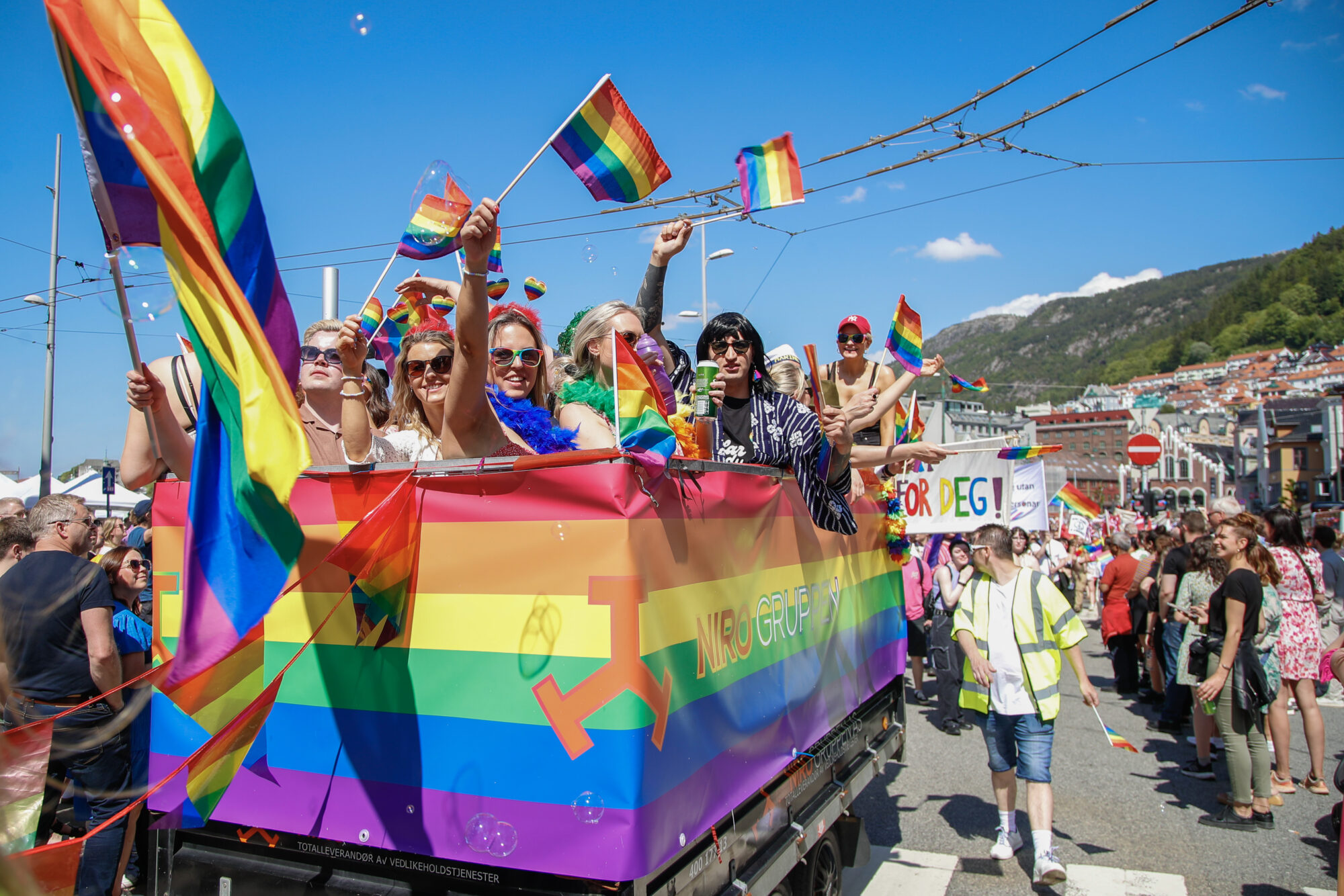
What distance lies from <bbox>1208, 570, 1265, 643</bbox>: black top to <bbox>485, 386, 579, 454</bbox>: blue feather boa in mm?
5182

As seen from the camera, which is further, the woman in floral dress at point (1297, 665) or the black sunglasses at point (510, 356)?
the woman in floral dress at point (1297, 665)

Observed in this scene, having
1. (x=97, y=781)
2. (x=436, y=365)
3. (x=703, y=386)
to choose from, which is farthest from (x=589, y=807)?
(x=97, y=781)

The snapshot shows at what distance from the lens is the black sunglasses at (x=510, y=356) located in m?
3.14

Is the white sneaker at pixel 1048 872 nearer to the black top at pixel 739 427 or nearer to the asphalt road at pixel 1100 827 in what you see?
the asphalt road at pixel 1100 827

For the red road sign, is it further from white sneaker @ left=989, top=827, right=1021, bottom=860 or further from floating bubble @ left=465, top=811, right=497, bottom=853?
floating bubble @ left=465, top=811, right=497, bottom=853

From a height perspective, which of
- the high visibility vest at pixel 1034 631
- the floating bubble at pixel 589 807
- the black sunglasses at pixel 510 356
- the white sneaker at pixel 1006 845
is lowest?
the white sneaker at pixel 1006 845

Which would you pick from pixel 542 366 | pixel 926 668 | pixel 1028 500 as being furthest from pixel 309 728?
pixel 926 668

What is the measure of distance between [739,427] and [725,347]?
359 millimetres

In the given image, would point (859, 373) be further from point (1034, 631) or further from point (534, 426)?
point (534, 426)

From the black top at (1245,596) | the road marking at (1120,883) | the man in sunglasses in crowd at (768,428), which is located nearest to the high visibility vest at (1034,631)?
the road marking at (1120,883)

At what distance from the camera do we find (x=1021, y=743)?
16.5 feet

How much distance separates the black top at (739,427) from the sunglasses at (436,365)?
121 centimetres

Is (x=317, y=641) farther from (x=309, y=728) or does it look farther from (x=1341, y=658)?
(x=1341, y=658)

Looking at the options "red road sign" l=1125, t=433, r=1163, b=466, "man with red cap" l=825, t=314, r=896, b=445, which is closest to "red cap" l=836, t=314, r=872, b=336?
"man with red cap" l=825, t=314, r=896, b=445
